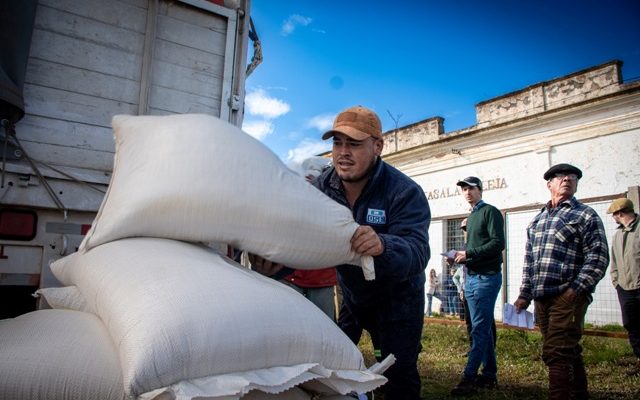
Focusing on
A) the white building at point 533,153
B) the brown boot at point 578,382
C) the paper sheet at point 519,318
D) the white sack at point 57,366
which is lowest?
the brown boot at point 578,382

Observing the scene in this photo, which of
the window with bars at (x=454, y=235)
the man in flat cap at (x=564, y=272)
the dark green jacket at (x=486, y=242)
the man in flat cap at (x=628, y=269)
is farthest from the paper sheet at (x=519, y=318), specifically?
the window with bars at (x=454, y=235)

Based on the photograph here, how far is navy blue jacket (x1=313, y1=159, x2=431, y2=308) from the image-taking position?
6.09 ft

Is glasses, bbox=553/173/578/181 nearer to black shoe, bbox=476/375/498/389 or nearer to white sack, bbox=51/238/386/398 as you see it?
black shoe, bbox=476/375/498/389

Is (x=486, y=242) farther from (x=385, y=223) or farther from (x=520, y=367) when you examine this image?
(x=385, y=223)

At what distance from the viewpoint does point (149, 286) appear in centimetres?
119

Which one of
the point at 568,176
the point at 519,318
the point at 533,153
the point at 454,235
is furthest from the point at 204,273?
the point at 454,235

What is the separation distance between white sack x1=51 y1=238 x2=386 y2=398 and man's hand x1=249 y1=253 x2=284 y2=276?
13.5 inches

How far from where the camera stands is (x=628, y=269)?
15.6 ft

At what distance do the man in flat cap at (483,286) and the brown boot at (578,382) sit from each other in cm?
67

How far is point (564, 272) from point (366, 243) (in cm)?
207

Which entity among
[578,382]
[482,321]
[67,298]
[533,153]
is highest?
[533,153]

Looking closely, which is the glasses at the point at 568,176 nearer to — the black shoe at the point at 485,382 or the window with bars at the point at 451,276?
the black shoe at the point at 485,382

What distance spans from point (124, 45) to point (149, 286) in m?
1.79

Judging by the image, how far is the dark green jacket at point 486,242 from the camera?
13.0 feet
